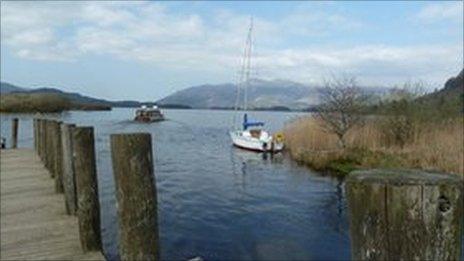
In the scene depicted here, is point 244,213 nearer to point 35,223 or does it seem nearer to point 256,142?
point 35,223

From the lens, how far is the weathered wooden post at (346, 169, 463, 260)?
2.21 metres

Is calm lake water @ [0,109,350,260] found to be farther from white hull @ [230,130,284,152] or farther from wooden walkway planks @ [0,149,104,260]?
white hull @ [230,130,284,152]

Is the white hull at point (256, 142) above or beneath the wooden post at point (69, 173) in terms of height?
beneath

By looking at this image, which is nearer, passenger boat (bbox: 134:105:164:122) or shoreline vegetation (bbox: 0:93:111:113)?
passenger boat (bbox: 134:105:164:122)

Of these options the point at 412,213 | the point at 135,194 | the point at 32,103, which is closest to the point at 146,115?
the point at 32,103

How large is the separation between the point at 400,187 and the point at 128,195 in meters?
4.57

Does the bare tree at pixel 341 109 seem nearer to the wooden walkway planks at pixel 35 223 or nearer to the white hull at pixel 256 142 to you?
the white hull at pixel 256 142

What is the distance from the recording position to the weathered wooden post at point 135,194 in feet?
20.7

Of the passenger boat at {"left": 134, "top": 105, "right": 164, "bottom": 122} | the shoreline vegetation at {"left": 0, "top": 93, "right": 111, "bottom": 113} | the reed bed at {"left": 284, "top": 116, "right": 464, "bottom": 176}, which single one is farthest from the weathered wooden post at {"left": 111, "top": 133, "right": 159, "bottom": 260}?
the shoreline vegetation at {"left": 0, "top": 93, "right": 111, "bottom": 113}

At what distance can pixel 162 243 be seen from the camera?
1465cm

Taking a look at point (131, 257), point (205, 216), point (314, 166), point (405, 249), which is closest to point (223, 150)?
point (314, 166)

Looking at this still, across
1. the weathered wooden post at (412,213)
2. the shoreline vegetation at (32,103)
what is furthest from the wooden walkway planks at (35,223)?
the shoreline vegetation at (32,103)

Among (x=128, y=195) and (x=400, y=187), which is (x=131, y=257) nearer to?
(x=128, y=195)

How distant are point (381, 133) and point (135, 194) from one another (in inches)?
1166
